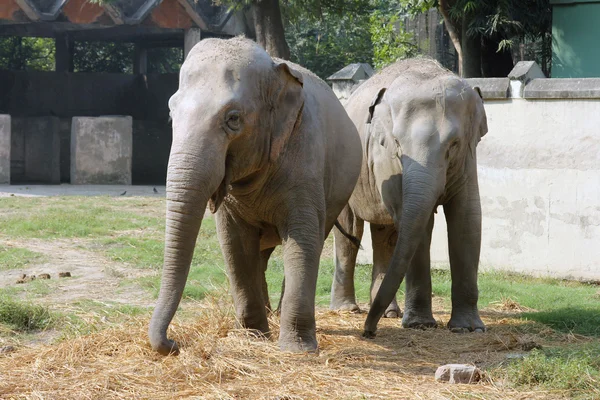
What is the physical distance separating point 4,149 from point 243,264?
43.5 ft

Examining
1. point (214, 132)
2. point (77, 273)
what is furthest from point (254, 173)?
point (77, 273)

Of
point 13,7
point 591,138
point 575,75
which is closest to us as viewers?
point 591,138

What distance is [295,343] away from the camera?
5.48m

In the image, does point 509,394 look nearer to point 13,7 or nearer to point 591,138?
point 591,138

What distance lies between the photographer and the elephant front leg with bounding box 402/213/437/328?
267 inches

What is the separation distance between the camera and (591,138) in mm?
9031

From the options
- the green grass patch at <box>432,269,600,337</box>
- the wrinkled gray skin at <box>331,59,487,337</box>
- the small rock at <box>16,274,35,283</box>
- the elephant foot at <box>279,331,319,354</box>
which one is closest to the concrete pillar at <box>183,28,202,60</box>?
the green grass patch at <box>432,269,600,337</box>

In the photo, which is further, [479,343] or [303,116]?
[479,343]

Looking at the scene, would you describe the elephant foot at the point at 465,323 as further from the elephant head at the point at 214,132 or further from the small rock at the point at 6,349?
the small rock at the point at 6,349

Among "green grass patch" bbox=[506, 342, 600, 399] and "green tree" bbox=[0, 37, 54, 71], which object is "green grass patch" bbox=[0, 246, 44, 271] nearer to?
"green grass patch" bbox=[506, 342, 600, 399]

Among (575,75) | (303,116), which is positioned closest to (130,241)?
(303,116)

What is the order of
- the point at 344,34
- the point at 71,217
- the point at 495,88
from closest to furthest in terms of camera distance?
the point at 495,88, the point at 71,217, the point at 344,34

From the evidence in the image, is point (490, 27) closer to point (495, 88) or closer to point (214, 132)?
point (495, 88)

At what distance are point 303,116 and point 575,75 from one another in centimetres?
990
